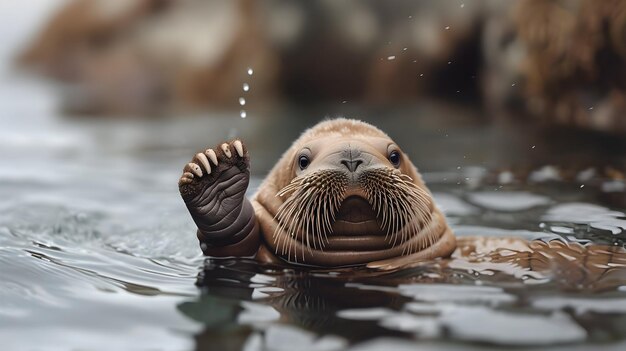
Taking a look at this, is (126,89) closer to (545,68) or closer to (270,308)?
(545,68)

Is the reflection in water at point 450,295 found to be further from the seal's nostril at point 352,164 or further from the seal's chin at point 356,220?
the seal's nostril at point 352,164

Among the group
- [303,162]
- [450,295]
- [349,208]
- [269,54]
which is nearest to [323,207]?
[349,208]

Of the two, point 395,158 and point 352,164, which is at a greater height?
point 395,158

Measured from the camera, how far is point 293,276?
14.9ft

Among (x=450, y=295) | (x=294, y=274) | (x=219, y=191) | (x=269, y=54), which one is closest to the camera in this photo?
(x=450, y=295)

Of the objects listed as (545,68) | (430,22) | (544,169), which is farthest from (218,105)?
(544,169)

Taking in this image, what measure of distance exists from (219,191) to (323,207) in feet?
1.80

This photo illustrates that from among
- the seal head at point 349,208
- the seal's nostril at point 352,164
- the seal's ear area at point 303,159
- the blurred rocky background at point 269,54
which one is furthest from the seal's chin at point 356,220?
the blurred rocky background at point 269,54

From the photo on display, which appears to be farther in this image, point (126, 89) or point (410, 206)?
point (126, 89)

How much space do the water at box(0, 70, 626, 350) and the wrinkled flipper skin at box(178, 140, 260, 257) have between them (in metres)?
0.22

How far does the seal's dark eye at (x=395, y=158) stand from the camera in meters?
4.94

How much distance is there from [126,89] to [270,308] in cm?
1454

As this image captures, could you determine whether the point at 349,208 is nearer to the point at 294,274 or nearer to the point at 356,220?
the point at 356,220

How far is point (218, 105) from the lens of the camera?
53.0 feet
